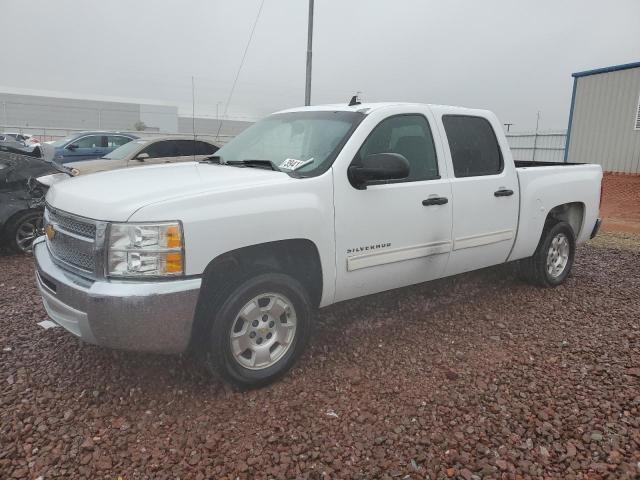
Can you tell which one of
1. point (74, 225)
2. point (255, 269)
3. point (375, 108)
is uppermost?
point (375, 108)

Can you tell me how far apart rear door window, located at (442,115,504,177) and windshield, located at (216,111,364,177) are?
0.99 meters

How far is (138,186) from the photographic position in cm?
312

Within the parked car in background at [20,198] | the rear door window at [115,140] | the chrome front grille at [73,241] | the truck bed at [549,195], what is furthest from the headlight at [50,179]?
the rear door window at [115,140]

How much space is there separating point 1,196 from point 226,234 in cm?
508

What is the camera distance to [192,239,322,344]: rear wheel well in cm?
310

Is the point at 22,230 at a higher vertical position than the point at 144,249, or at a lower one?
lower

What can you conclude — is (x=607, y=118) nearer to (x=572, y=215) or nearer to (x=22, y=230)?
(x=572, y=215)

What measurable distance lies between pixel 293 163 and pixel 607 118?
16.0 metres

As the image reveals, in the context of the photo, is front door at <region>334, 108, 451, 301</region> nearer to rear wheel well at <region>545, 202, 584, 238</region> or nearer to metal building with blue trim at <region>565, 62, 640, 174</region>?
rear wheel well at <region>545, 202, 584, 238</region>

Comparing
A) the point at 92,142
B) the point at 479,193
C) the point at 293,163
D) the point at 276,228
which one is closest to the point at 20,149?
the point at 293,163

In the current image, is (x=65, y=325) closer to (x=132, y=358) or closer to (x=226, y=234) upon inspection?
(x=132, y=358)

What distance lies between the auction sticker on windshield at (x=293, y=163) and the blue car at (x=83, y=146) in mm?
11554

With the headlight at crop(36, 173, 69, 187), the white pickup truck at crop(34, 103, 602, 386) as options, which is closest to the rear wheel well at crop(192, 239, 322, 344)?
the white pickup truck at crop(34, 103, 602, 386)

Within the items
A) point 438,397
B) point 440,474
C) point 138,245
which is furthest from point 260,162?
point 440,474
